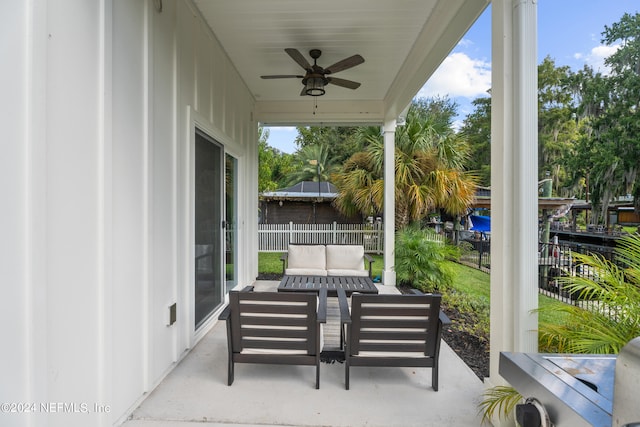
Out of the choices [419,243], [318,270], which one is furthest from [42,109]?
[419,243]

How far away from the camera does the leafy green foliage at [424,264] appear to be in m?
5.49

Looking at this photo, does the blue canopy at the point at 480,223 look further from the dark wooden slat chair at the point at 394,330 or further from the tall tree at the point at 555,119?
the dark wooden slat chair at the point at 394,330

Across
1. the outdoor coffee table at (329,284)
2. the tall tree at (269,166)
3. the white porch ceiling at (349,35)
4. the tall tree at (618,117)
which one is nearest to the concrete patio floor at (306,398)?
the outdoor coffee table at (329,284)

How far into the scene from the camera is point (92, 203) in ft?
5.63

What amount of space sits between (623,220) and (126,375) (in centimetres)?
2808

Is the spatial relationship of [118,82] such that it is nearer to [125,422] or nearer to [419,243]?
[125,422]

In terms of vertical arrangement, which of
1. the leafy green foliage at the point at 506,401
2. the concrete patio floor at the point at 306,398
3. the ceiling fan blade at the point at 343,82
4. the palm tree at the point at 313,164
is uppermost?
the palm tree at the point at 313,164

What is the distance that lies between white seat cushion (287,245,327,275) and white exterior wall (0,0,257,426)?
2200 mm

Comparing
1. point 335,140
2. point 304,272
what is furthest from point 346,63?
point 335,140

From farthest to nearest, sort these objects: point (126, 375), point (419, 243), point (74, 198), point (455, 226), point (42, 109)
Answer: point (455, 226) < point (419, 243) < point (126, 375) < point (74, 198) < point (42, 109)

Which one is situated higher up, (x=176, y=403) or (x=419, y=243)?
(x=419, y=243)

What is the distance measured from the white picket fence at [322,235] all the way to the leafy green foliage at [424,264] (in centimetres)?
360

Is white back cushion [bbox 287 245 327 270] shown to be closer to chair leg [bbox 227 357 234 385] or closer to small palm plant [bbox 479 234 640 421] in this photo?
chair leg [bbox 227 357 234 385]

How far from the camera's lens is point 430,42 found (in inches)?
135
